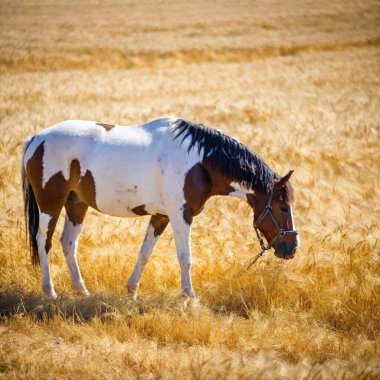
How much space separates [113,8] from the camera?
48.4m

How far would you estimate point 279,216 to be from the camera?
5.29 meters

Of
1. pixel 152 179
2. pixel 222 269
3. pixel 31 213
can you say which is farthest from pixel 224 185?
pixel 31 213

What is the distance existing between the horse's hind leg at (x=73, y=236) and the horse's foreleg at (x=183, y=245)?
1114 mm

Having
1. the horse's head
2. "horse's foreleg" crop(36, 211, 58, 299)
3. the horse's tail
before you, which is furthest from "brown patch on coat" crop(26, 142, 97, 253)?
the horse's head

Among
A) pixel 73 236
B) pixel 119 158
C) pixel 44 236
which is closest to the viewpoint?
pixel 119 158

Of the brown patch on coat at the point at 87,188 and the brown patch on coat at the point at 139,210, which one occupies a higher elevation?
the brown patch on coat at the point at 87,188

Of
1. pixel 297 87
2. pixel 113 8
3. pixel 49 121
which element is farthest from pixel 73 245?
pixel 113 8

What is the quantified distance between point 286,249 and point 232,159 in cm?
105

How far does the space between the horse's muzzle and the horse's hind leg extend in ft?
6.89

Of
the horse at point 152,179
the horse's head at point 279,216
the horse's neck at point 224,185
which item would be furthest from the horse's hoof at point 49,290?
the horse's head at point 279,216

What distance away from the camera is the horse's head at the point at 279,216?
17.2 feet

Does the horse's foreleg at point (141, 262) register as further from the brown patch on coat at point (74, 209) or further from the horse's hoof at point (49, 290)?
the brown patch on coat at point (74, 209)

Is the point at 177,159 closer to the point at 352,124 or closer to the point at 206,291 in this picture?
the point at 206,291

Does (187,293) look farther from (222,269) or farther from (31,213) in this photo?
(31,213)
